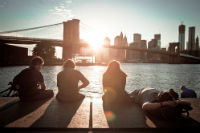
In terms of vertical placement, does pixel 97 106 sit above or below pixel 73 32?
below

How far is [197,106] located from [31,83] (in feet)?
10.3

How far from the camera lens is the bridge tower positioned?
149 ft

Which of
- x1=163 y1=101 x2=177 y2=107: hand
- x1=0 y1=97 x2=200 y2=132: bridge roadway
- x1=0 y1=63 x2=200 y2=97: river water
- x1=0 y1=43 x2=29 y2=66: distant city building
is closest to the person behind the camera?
x1=0 y1=97 x2=200 y2=132: bridge roadway

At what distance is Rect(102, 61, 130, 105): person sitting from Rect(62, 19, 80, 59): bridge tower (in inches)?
1677

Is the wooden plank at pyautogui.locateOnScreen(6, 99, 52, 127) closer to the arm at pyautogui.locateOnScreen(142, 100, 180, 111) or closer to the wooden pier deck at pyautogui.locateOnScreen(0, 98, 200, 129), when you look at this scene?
the wooden pier deck at pyautogui.locateOnScreen(0, 98, 200, 129)

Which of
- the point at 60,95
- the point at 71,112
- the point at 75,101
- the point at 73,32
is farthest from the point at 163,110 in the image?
the point at 73,32

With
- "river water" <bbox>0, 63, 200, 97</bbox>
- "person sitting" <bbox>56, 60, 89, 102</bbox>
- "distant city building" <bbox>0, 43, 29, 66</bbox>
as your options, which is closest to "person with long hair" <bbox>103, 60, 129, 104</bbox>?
"person sitting" <bbox>56, 60, 89, 102</bbox>

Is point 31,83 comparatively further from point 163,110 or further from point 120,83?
point 163,110

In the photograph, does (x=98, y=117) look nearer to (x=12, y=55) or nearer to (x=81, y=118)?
(x=81, y=118)

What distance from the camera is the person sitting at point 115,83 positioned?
310cm

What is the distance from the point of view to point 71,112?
8.65 ft

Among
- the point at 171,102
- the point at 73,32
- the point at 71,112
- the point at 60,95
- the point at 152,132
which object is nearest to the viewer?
the point at 152,132

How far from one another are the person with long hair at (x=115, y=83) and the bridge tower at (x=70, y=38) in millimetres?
42612

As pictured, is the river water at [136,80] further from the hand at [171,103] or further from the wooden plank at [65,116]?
the hand at [171,103]
